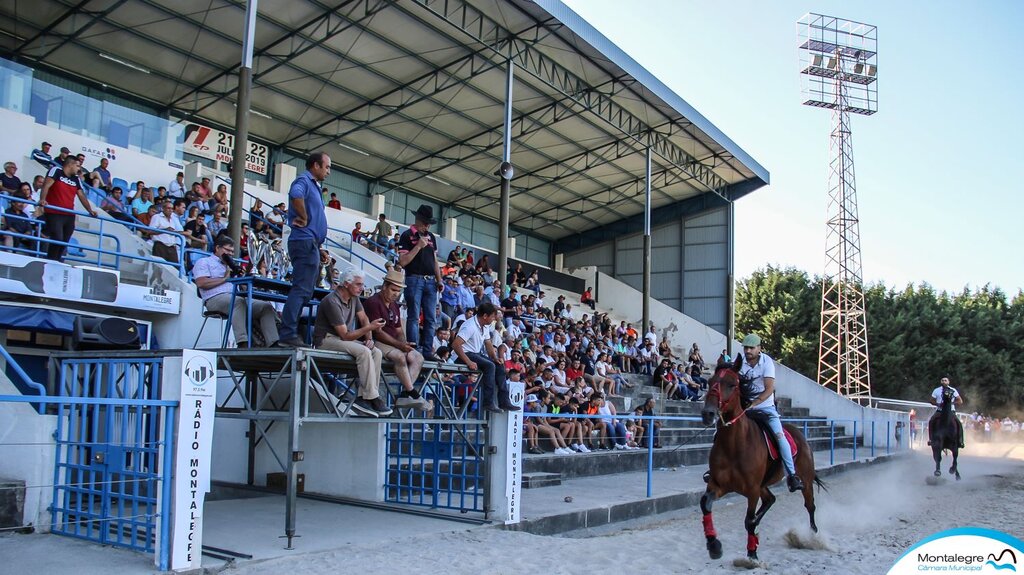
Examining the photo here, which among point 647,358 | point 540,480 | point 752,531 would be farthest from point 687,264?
point 752,531

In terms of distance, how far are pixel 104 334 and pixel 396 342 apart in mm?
3375

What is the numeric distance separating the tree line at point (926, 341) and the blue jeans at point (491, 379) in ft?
123

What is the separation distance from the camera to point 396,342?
8.87m

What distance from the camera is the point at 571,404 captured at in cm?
1619

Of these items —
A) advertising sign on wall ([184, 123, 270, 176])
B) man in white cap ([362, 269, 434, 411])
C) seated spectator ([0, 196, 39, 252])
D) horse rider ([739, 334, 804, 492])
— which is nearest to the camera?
man in white cap ([362, 269, 434, 411])

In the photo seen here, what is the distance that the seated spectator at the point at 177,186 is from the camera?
18.5 metres

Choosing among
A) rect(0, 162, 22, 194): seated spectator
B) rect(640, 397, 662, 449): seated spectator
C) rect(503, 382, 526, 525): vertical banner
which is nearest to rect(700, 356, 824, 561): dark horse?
rect(503, 382, 526, 525): vertical banner

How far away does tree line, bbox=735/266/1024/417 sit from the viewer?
41750 mm

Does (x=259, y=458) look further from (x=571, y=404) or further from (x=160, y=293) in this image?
(x=571, y=404)

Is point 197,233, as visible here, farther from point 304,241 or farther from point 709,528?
point 709,528

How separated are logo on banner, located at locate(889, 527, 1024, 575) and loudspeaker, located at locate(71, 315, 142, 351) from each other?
27.3 feet

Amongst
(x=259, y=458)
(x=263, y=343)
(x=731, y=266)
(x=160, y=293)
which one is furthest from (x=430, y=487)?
(x=731, y=266)

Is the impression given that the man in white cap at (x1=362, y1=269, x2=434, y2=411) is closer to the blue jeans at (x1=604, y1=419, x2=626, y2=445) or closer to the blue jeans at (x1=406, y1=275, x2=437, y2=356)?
the blue jeans at (x1=406, y1=275, x2=437, y2=356)

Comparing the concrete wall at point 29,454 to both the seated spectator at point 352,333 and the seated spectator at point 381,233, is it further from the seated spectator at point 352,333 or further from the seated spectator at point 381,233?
the seated spectator at point 381,233
